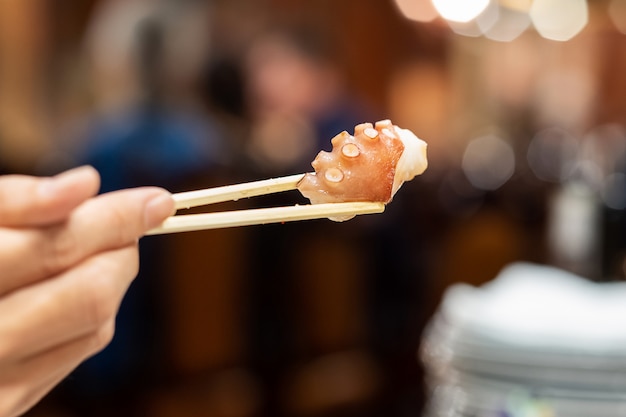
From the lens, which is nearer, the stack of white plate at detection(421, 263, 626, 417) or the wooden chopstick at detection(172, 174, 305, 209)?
the wooden chopstick at detection(172, 174, 305, 209)

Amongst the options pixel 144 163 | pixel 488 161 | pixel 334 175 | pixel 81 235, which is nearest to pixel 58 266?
pixel 81 235

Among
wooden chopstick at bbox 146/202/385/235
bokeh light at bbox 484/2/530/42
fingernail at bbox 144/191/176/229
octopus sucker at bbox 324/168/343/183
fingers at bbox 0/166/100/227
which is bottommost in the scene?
wooden chopstick at bbox 146/202/385/235

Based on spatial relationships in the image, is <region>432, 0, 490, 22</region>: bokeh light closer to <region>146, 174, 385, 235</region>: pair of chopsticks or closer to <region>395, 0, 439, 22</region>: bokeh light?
<region>395, 0, 439, 22</region>: bokeh light

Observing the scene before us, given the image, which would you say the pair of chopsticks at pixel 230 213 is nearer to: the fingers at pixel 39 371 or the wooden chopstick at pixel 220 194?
the wooden chopstick at pixel 220 194

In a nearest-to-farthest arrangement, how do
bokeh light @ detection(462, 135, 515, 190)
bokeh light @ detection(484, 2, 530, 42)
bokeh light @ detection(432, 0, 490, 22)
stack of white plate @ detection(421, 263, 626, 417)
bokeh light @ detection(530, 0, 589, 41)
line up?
stack of white plate @ detection(421, 263, 626, 417)
bokeh light @ detection(432, 0, 490, 22)
bokeh light @ detection(462, 135, 515, 190)
bokeh light @ detection(484, 2, 530, 42)
bokeh light @ detection(530, 0, 589, 41)

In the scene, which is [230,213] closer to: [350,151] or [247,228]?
[350,151]

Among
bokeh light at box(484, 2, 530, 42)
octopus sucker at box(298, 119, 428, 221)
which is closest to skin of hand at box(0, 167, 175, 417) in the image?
octopus sucker at box(298, 119, 428, 221)
